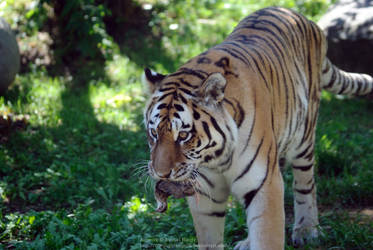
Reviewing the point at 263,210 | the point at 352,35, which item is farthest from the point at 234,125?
the point at 352,35

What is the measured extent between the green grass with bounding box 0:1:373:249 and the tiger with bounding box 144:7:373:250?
45 centimetres

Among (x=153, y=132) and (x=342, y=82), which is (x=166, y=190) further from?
(x=342, y=82)

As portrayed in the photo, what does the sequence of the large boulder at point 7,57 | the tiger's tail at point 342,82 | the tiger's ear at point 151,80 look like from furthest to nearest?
the large boulder at point 7,57, the tiger's tail at point 342,82, the tiger's ear at point 151,80

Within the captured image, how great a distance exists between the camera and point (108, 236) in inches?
151

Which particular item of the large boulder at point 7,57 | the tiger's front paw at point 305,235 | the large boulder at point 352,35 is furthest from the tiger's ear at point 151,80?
the large boulder at point 352,35

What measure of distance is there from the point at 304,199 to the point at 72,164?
2404 mm

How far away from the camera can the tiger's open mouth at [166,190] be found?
2793 mm

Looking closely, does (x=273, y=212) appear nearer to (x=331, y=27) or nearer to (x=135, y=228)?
(x=135, y=228)

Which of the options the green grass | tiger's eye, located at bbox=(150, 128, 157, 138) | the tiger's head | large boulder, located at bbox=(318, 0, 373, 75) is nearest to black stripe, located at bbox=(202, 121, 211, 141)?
the tiger's head

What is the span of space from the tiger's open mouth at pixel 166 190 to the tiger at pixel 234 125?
0.04 meters

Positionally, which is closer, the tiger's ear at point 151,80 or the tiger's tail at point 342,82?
the tiger's ear at point 151,80

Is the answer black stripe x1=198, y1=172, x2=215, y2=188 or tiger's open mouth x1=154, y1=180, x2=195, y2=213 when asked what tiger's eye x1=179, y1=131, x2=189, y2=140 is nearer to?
tiger's open mouth x1=154, y1=180, x2=195, y2=213

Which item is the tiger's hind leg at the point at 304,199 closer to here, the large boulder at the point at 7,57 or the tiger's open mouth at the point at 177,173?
the tiger's open mouth at the point at 177,173

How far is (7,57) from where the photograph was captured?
20.5ft
